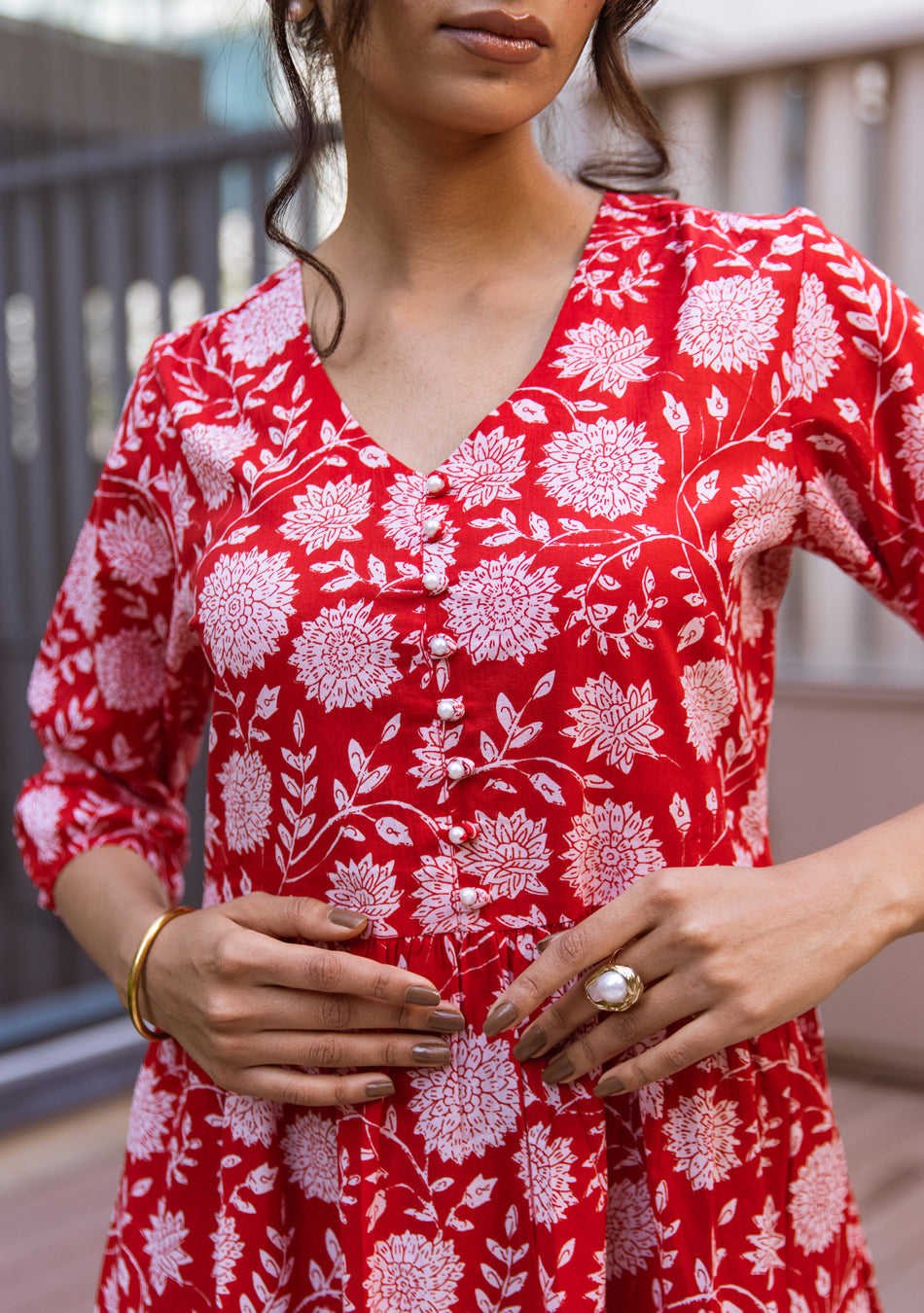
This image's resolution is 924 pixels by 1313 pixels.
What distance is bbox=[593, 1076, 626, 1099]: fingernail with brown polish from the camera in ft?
2.17

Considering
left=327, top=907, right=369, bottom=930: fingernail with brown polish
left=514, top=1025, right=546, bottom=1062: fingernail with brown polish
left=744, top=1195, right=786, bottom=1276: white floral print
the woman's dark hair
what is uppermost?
the woman's dark hair

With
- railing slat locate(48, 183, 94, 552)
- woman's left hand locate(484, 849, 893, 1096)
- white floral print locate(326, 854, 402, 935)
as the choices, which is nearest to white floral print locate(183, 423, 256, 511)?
white floral print locate(326, 854, 402, 935)

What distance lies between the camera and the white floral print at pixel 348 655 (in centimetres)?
70

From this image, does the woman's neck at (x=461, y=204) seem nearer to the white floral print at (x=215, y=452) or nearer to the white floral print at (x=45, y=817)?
the white floral print at (x=215, y=452)

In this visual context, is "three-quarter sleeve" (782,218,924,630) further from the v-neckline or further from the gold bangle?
the gold bangle

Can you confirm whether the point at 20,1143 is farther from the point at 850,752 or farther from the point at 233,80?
the point at 233,80

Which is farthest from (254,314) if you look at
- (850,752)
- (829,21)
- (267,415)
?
(829,21)

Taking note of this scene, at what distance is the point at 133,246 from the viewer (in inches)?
108

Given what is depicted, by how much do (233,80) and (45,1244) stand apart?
2326 mm

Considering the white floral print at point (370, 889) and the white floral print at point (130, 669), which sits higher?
the white floral print at point (130, 669)

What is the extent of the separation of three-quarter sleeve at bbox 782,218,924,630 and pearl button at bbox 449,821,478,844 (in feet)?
0.86

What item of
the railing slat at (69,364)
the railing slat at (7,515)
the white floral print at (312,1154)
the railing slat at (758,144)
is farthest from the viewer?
the railing slat at (758,144)

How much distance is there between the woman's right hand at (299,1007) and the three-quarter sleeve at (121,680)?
197 millimetres

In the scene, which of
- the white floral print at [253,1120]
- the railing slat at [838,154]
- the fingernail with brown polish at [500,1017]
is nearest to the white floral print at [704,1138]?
the fingernail with brown polish at [500,1017]
